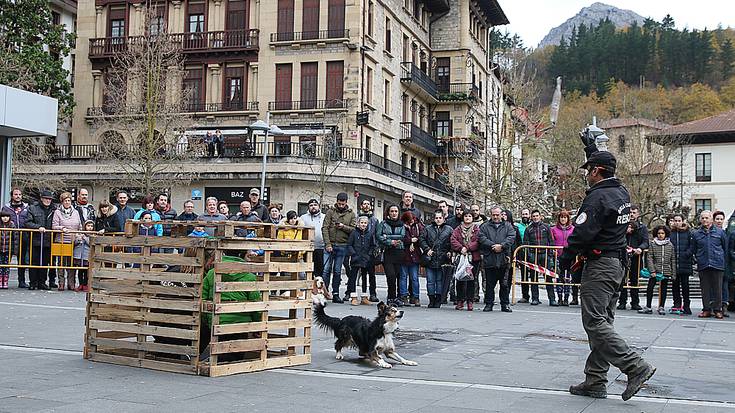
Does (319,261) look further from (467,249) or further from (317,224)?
(467,249)

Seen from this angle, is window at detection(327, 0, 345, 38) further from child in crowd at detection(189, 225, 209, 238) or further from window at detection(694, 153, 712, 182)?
window at detection(694, 153, 712, 182)

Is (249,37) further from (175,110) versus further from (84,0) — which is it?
(84,0)

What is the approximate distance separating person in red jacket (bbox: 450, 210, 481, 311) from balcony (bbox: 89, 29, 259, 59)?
32.7 metres

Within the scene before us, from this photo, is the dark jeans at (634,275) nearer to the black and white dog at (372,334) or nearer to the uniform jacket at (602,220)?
the black and white dog at (372,334)

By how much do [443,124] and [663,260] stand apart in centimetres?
4612

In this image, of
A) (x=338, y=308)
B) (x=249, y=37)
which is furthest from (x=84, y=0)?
(x=338, y=308)

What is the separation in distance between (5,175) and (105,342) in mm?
15270

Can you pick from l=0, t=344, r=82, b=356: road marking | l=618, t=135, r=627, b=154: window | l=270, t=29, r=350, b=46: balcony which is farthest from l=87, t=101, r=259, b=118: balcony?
l=0, t=344, r=82, b=356: road marking

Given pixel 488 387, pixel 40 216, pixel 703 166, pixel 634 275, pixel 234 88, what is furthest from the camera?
pixel 703 166

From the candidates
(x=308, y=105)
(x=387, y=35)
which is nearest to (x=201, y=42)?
(x=308, y=105)

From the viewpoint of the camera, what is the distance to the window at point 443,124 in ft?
204

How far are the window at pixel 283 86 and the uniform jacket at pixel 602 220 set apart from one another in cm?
4013

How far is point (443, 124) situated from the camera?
6241cm

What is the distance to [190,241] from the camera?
26.7 ft
